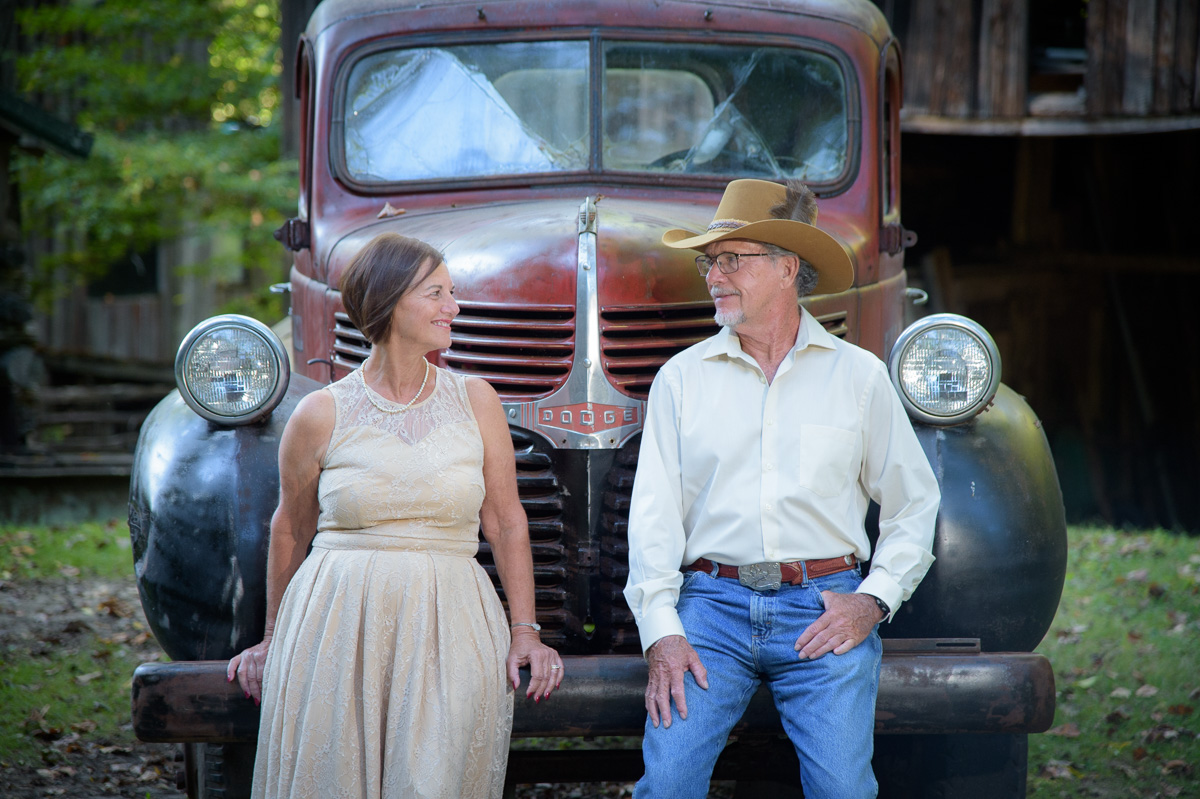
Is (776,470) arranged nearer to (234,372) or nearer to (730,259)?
(730,259)

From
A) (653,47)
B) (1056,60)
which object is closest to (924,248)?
(1056,60)

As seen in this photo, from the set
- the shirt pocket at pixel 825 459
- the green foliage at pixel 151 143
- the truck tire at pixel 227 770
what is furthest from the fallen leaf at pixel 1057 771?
the green foliage at pixel 151 143

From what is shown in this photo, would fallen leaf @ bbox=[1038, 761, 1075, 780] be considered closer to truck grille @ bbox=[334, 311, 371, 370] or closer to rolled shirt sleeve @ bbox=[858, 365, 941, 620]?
rolled shirt sleeve @ bbox=[858, 365, 941, 620]

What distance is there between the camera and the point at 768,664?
2762mm

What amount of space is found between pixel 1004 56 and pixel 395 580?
8.17 metres

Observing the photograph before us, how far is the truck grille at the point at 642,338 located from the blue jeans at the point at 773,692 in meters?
0.59

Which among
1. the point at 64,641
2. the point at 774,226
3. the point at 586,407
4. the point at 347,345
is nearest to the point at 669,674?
the point at 586,407

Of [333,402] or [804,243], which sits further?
[804,243]

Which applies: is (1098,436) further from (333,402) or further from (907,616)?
(333,402)

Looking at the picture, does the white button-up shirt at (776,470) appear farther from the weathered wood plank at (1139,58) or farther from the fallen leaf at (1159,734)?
the weathered wood plank at (1139,58)

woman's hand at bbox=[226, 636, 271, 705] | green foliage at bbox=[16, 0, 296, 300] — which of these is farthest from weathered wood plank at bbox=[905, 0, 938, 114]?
woman's hand at bbox=[226, 636, 271, 705]

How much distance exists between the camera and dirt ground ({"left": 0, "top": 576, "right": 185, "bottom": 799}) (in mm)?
4266

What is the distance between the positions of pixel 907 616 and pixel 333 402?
1.54 meters

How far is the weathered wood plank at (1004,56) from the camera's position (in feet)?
30.5
